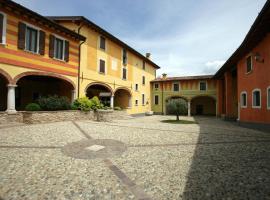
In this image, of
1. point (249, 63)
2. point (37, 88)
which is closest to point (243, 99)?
point (249, 63)

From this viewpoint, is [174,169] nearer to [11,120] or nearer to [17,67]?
[11,120]

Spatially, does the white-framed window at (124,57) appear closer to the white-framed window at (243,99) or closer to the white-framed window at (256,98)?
the white-framed window at (243,99)

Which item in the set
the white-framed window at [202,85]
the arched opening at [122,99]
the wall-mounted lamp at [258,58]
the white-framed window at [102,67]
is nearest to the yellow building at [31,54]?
the white-framed window at [102,67]

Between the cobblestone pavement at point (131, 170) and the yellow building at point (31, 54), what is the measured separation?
18.1ft

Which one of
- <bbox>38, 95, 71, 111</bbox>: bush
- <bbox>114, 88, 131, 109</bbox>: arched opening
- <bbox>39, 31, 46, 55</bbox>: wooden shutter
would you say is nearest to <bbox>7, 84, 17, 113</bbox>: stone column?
<bbox>38, 95, 71, 111</bbox>: bush

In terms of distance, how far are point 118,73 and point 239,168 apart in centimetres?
1717

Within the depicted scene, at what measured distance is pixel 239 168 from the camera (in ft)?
14.4

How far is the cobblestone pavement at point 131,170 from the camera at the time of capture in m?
3.22

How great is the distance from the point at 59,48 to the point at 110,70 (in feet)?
21.6

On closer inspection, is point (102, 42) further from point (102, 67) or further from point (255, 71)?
point (255, 71)

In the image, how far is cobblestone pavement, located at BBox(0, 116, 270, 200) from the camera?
3.22 meters

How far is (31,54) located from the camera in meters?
11.0

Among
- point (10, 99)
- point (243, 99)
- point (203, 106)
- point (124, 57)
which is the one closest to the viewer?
point (10, 99)

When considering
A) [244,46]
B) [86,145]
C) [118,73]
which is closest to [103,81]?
[118,73]
